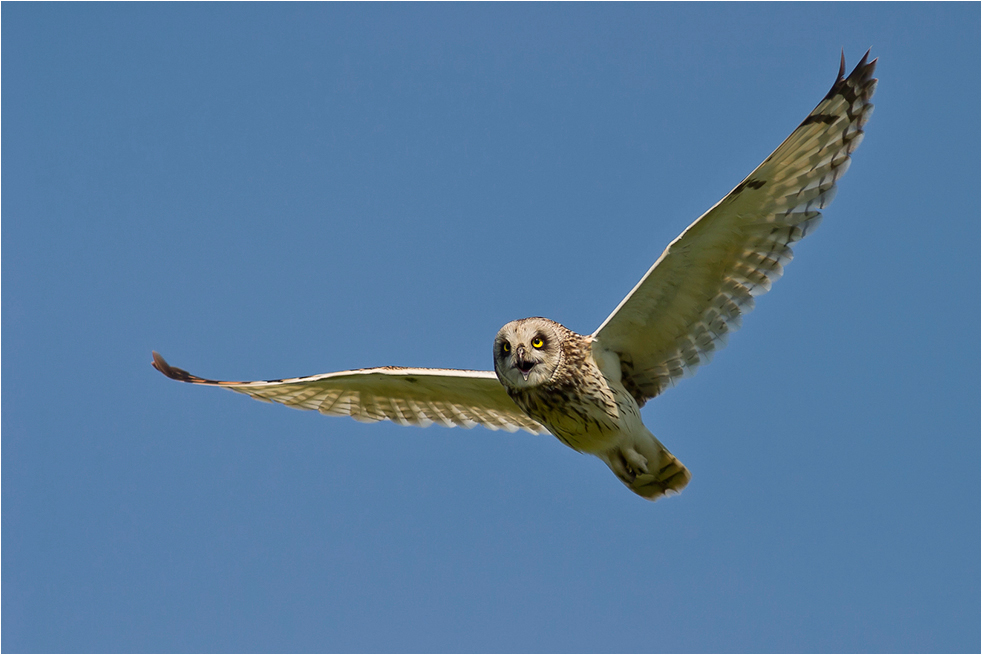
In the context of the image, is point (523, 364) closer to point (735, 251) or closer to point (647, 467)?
point (647, 467)

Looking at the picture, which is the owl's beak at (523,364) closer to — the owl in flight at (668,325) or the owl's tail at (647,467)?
the owl in flight at (668,325)

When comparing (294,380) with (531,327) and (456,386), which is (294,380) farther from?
(531,327)

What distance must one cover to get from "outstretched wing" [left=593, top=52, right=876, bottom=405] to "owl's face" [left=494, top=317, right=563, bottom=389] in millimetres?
418

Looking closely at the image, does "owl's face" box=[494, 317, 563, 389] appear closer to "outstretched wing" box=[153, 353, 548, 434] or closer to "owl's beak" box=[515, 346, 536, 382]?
"owl's beak" box=[515, 346, 536, 382]

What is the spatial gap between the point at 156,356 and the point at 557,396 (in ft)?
11.2

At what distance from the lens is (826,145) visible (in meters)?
6.65

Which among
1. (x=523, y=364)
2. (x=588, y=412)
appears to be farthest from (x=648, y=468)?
(x=523, y=364)

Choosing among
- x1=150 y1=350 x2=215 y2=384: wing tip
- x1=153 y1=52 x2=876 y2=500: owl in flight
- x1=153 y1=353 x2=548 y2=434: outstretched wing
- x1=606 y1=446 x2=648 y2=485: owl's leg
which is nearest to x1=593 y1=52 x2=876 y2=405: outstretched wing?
x1=153 y1=52 x2=876 y2=500: owl in flight

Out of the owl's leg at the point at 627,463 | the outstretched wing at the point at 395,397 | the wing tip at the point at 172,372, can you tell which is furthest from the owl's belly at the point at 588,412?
the wing tip at the point at 172,372

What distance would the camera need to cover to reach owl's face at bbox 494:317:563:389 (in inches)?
276

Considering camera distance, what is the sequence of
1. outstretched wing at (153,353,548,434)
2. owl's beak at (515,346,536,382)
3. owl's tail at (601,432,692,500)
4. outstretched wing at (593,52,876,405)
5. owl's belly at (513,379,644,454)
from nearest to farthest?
outstretched wing at (593,52,876,405) < owl's beak at (515,346,536,382) < owl's belly at (513,379,644,454) < owl's tail at (601,432,692,500) < outstretched wing at (153,353,548,434)

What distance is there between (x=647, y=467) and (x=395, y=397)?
222 centimetres

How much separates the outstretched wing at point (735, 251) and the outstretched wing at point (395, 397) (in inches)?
48.4

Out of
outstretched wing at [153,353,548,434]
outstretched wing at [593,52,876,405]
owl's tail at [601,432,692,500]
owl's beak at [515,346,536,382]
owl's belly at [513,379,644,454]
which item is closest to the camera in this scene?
outstretched wing at [593,52,876,405]
